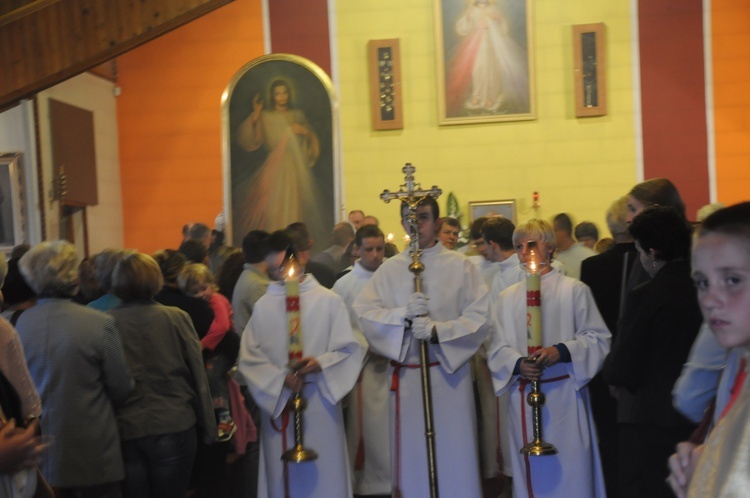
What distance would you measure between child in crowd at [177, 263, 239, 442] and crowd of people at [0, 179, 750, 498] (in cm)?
1

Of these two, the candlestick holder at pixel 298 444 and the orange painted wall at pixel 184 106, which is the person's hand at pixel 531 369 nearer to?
the candlestick holder at pixel 298 444

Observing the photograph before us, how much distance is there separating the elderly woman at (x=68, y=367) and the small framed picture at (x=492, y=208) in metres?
9.76

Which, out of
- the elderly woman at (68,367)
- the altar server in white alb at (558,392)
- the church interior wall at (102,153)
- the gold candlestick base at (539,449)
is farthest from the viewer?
the church interior wall at (102,153)

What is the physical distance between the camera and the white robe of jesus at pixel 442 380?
5578 mm

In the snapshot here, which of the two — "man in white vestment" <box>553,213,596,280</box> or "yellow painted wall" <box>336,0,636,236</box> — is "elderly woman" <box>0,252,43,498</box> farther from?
"yellow painted wall" <box>336,0,636,236</box>

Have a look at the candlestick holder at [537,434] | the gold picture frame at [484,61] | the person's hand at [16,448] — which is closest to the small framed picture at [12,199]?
the gold picture frame at [484,61]

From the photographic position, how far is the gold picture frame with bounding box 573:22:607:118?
13.9 metres

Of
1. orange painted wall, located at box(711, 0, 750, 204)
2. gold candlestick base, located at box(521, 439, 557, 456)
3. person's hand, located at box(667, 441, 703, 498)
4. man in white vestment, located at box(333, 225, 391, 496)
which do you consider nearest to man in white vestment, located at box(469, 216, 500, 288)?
man in white vestment, located at box(333, 225, 391, 496)

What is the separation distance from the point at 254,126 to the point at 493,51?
3.69 metres

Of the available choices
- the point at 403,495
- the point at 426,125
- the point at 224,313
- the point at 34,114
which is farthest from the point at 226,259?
the point at 426,125

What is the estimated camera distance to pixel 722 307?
6.53 ft

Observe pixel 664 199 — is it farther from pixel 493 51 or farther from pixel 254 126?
pixel 493 51

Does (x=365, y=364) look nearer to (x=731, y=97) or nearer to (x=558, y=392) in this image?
(x=558, y=392)

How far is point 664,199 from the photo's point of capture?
516 cm
